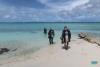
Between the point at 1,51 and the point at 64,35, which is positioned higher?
the point at 64,35

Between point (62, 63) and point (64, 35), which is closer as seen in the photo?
point (62, 63)

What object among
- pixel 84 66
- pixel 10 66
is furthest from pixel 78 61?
pixel 10 66

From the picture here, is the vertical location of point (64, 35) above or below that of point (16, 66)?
above

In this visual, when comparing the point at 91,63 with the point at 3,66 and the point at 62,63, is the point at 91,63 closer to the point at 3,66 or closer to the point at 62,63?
the point at 62,63

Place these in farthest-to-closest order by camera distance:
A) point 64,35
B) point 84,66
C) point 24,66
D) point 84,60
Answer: point 64,35 < point 84,60 < point 24,66 < point 84,66

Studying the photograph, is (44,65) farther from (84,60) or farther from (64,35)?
(64,35)

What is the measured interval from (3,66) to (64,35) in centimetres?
725

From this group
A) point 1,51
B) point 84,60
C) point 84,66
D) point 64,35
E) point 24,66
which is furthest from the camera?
point 1,51

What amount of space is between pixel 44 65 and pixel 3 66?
3.02 metres

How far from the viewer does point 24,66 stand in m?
Result: 13.6

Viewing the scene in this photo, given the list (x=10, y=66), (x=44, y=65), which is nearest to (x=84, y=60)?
(x=44, y=65)

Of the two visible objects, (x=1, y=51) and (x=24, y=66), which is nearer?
(x=24, y=66)

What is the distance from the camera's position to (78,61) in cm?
1417

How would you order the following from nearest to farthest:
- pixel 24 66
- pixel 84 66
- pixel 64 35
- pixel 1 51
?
pixel 84 66
pixel 24 66
pixel 64 35
pixel 1 51
